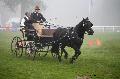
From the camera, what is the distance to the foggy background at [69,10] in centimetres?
5461

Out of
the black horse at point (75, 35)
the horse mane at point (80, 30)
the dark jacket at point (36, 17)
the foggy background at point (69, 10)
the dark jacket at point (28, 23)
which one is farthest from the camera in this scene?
the foggy background at point (69, 10)

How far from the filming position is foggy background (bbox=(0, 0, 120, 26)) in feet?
179

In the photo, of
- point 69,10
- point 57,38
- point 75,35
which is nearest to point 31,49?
point 57,38

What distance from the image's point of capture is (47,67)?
14500mm

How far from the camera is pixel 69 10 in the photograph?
10244 centimetres

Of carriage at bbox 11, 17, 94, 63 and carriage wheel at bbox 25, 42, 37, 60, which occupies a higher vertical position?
carriage at bbox 11, 17, 94, 63

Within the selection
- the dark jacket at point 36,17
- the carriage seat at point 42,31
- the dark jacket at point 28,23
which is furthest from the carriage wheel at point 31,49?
the dark jacket at point 36,17

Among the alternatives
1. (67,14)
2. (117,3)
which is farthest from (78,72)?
(67,14)

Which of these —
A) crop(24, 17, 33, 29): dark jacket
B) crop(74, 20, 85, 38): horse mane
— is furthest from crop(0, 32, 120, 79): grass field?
crop(24, 17, 33, 29): dark jacket

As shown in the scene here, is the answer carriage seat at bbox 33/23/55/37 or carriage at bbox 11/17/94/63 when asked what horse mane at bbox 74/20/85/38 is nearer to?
carriage at bbox 11/17/94/63

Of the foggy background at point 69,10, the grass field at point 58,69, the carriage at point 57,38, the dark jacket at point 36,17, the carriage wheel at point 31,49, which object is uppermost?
the foggy background at point 69,10

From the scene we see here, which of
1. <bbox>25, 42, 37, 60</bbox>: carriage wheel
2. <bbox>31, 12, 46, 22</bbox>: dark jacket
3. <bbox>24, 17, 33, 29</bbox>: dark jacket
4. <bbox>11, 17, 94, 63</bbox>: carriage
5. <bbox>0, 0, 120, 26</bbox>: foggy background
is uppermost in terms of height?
<bbox>0, 0, 120, 26</bbox>: foggy background

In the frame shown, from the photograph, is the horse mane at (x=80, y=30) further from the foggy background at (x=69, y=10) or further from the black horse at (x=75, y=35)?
the foggy background at (x=69, y=10)

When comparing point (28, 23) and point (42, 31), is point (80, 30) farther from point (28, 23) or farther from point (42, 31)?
point (28, 23)
